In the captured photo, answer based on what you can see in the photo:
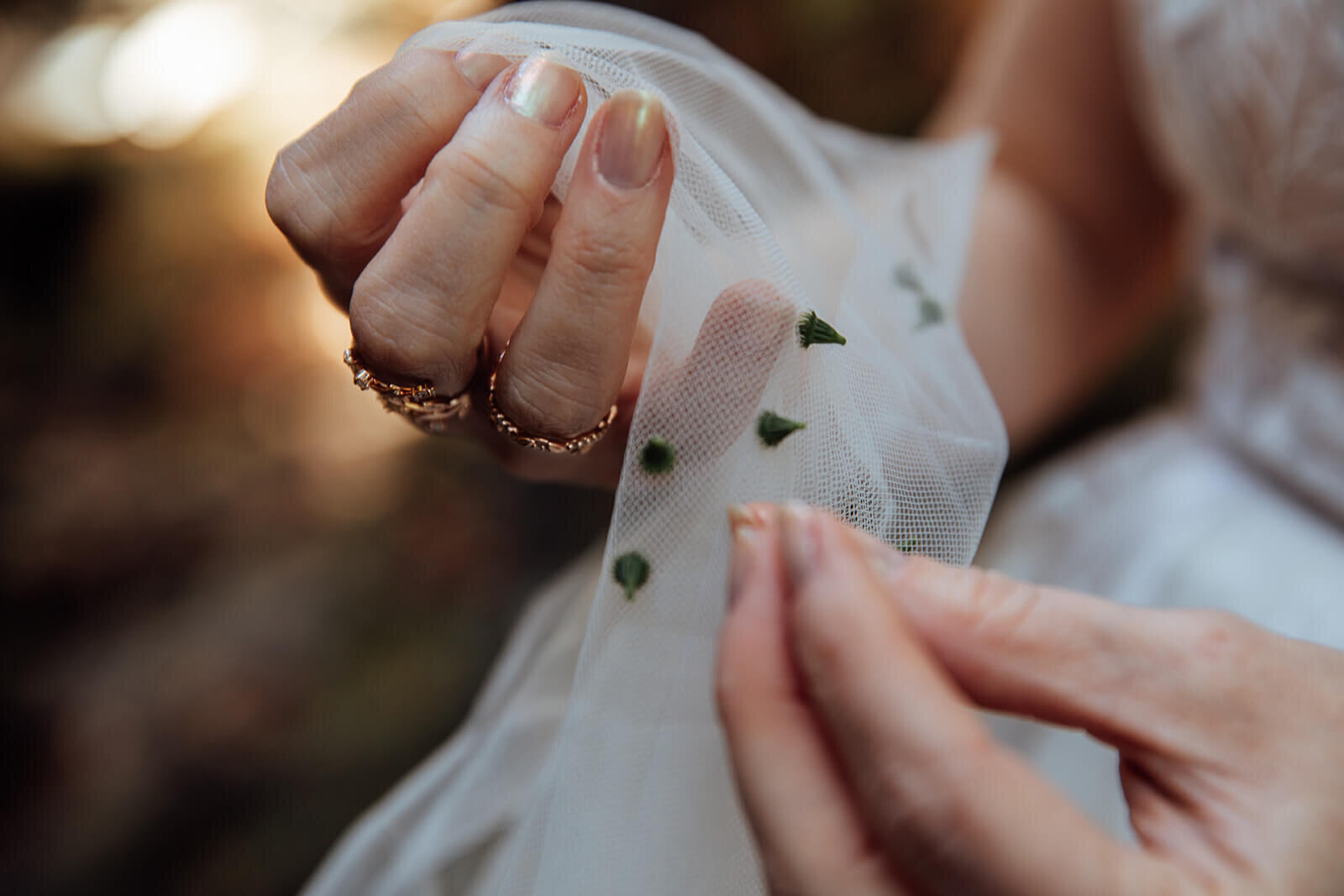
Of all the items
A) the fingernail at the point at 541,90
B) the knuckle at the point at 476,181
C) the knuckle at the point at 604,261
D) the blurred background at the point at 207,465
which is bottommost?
the blurred background at the point at 207,465

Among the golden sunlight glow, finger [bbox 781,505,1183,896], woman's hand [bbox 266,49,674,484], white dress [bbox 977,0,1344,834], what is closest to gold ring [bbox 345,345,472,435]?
woman's hand [bbox 266,49,674,484]

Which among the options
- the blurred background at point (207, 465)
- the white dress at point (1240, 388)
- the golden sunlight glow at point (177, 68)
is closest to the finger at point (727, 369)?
the white dress at point (1240, 388)

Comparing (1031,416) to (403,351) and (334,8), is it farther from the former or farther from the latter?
(334,8)

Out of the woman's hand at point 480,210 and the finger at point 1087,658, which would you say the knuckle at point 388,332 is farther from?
the finger at point 1087,658

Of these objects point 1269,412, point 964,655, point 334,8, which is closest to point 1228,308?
point 1269,412

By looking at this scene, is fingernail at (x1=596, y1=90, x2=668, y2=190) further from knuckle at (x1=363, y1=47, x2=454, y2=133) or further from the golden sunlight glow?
the golden sunlight glow

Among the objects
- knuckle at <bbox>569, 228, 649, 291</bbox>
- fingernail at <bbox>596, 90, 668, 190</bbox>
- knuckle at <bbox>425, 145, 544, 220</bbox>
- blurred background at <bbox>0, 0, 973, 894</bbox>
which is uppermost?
fingernail at <bbox>596, 90, 668, 190</bbox>

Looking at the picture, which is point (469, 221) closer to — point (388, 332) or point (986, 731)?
point (388, 332)
